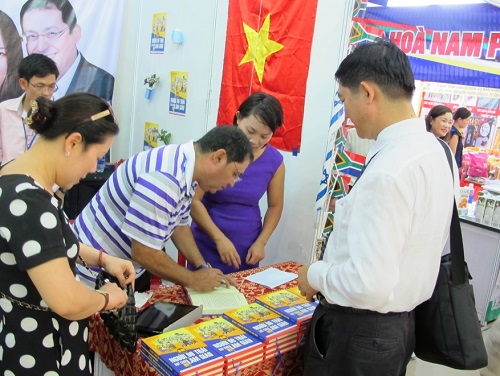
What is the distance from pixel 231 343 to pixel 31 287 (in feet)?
1.85

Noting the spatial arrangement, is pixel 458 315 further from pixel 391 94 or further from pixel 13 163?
pixel 13 163

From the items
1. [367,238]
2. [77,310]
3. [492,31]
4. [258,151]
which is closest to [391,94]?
[367,238]

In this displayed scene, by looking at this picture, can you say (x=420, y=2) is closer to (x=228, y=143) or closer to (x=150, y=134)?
(x=150, y=134)

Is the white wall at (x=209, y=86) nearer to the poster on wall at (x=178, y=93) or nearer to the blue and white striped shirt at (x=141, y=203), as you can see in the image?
the poster on wall at (x=178, y=93)

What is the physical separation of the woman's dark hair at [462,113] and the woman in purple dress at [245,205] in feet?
11.1

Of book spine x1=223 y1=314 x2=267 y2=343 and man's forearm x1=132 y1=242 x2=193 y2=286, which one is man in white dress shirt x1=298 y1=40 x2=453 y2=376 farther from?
man's forearm x1=132 y1=242 x2=193 y2=286

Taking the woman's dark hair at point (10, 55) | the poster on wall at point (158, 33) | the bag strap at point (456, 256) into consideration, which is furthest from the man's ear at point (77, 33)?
the bag strap at point (456, 256)

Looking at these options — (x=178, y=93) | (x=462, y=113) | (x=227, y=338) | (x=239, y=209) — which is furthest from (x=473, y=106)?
(x=227, y=338)

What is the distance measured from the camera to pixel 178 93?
360 centimetres

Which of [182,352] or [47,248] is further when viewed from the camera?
[182,352]

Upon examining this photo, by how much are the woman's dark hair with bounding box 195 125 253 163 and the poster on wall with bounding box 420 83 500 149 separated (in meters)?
3.82

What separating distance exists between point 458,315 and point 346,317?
0.35 m

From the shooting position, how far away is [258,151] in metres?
2.14

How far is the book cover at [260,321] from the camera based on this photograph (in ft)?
4.39
